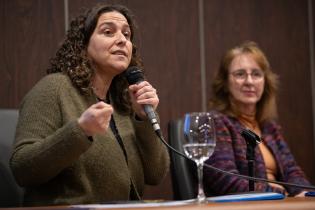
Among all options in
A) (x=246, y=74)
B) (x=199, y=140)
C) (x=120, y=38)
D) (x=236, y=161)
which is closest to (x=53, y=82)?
(x=120, y=38)

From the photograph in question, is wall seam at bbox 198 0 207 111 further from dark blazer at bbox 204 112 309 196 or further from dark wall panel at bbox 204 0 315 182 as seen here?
dark blazer at bbox 204 112 309 196

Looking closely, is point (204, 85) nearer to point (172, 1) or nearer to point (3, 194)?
point (172, 1)

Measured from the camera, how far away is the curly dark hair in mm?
2125

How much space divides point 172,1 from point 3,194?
163cm

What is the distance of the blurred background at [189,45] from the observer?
2.87 metres

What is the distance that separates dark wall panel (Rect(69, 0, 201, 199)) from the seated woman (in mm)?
313

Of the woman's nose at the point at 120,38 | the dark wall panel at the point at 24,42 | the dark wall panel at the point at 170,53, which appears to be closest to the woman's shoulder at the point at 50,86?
the woman's nose at the point at 120,38

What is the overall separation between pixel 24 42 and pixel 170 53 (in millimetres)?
828

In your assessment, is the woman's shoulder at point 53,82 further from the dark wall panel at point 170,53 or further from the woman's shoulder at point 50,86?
the dark wall panel at point 170,53

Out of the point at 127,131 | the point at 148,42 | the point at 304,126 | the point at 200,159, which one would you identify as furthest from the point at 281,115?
the point at 200,159

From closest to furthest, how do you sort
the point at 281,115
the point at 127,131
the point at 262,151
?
the point at 127,131
the point at 262,151
the point at 281,115

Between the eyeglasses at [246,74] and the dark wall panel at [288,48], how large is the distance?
0.50m

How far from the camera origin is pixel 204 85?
10.7 ft

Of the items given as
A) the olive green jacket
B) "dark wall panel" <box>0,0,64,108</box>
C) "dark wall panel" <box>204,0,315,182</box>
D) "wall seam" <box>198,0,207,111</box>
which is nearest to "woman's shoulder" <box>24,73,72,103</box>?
the olive green jacket
